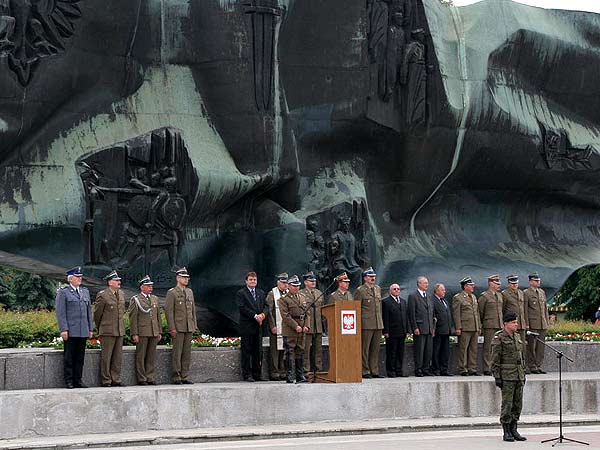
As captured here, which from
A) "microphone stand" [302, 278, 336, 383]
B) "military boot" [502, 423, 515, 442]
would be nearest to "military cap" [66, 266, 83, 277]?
"microphone stand" [302, 278, 336, 383]

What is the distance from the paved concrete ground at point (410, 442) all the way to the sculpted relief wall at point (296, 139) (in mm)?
3405

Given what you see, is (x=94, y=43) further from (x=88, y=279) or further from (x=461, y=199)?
(x=461, y=199)

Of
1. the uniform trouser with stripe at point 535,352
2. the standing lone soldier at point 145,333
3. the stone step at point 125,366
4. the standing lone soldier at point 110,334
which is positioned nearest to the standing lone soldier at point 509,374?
the stone step at point 125,366

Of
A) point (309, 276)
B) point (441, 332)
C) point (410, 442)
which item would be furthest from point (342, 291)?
point (410, 442)

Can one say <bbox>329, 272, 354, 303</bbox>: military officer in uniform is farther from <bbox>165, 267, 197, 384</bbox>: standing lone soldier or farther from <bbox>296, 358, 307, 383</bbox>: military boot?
<bbox>165, 267, 197, 384</bbox>: standing lone soldier

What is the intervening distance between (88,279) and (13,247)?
0.99m

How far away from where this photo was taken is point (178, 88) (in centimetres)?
1575

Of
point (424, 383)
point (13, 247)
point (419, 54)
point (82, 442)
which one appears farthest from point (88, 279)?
point (419, 54)

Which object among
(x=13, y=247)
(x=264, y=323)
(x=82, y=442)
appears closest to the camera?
(x=82, y=442)

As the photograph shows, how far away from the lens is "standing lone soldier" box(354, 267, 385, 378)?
15.1 metres

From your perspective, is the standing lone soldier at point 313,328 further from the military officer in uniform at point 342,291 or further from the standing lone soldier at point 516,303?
the standing lone soldier at point 516,303

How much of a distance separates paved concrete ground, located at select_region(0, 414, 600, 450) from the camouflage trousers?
0.94 ft

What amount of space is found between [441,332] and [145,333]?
13.2ft

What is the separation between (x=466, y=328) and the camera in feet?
51.9
